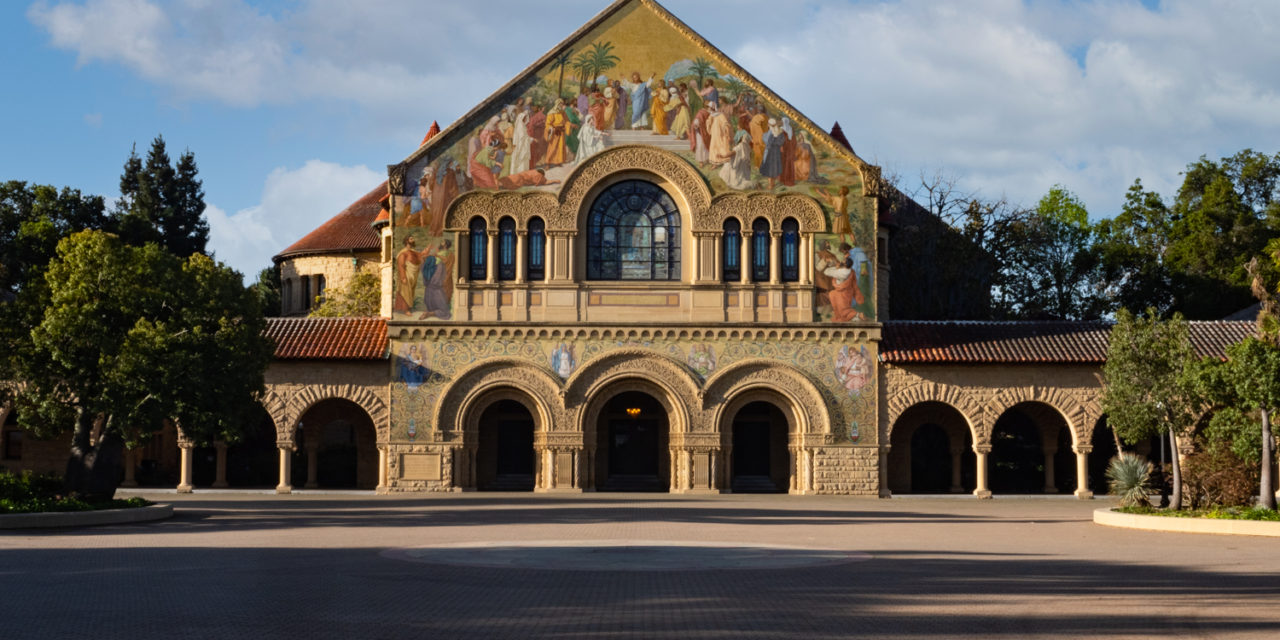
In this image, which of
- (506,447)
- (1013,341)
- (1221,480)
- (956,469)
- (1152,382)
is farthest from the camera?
(956,469)

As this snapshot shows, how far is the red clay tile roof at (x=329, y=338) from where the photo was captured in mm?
42531

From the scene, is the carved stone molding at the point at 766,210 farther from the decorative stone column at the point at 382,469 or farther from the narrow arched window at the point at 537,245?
the decorative stone column at the point at 382,469

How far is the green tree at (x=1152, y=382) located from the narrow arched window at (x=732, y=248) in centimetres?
1338

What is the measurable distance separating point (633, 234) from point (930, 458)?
44.1ft

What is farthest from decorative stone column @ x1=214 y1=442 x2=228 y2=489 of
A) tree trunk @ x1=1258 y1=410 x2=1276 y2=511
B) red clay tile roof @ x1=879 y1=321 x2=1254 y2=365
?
tree trunk @ x1=1258 y1=410 x2=1276 y2=511

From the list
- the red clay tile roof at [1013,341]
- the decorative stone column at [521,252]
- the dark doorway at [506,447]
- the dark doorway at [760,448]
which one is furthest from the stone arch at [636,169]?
the red clay tile roof at [1013,341]

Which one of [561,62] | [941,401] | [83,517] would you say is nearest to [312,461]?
[561,62]

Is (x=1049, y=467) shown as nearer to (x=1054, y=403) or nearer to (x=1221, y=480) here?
(x=1054, y=403)

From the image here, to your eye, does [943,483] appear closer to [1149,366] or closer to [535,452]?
[535,452]

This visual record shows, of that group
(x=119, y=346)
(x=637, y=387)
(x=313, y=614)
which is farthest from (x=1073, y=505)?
(x=313, y=614)

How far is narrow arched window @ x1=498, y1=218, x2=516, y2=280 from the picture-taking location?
42594mm

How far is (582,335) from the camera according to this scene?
4231cm

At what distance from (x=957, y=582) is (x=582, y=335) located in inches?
1018

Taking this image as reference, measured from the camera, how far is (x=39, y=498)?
2805 cm
